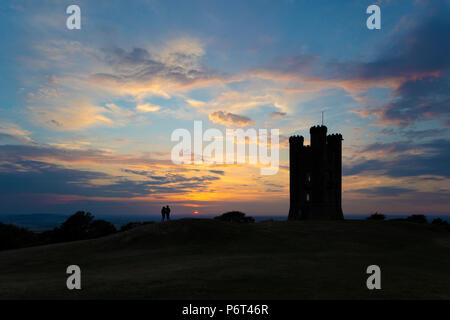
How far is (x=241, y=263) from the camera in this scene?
69.3 ft

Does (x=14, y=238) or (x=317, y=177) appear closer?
(x=14, y=238)

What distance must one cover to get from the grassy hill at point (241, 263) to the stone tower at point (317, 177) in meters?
26.0

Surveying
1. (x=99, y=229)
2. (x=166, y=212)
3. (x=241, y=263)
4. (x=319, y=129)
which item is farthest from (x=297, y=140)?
(x=241, y=263)

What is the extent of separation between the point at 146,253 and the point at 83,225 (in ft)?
164

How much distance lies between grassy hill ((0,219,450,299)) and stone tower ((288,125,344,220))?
2599 centimetres

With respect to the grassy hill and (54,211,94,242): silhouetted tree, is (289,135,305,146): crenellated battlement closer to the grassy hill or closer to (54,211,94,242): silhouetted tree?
the grassy hill

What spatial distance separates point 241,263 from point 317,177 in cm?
5397

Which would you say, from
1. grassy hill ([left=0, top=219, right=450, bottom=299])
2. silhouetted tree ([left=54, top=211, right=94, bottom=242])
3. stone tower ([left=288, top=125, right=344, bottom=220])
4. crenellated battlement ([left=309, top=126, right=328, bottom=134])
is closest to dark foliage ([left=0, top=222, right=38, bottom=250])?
silhouetted tree ([left=54, top=211, right=94, bottom=242])

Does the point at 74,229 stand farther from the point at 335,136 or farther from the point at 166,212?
the point at 335,136

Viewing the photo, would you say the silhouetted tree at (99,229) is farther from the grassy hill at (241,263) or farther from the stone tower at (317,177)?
the stone tower at (317,177)

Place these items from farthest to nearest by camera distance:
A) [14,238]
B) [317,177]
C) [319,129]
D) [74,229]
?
1. [319,129]
2. [317,177]
3. [74,229]
4. [14,238]

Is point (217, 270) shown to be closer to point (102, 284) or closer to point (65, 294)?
point (102, 284)
